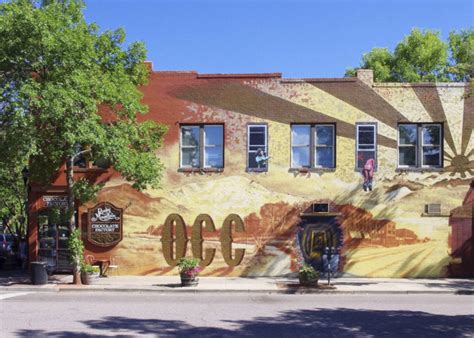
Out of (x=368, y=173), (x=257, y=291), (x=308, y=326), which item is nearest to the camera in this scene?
(x=308, y=326)

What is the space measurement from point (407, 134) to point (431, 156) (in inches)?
46.9

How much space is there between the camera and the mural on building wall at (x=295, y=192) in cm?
2144

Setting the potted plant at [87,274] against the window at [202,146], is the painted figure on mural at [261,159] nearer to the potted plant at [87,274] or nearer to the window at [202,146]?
the window at [202,146]

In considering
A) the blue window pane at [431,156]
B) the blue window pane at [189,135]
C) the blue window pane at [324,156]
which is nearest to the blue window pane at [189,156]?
the blue window pane at [189,135]

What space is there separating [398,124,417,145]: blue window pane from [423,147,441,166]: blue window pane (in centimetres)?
57

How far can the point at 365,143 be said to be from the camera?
21594mm

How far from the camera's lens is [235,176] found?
2173 cm

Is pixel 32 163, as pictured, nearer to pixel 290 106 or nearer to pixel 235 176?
pixel 235 176

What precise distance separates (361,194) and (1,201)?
69.9ft

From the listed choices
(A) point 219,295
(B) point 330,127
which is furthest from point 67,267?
(B) point 330,127

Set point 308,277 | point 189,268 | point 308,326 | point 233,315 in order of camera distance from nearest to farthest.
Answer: point 308,326, point 233,315, point 308,277, point 189,268

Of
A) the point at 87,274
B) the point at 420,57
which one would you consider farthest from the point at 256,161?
the point at 420,57

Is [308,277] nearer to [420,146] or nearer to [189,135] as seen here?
[420,146]

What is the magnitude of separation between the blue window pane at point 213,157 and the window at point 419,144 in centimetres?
662
